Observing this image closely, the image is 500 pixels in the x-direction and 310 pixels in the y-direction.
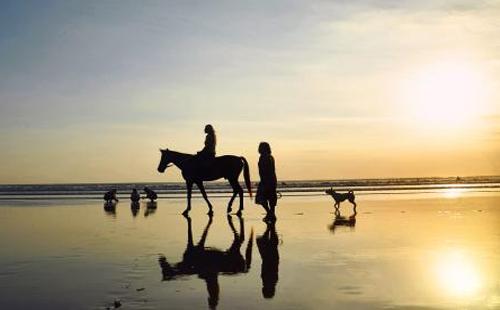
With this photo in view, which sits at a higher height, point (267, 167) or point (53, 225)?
point (267, 167)

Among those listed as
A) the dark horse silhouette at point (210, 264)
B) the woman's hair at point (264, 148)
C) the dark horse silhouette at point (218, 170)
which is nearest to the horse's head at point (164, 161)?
the dark horse silhouette at point (218, 170)

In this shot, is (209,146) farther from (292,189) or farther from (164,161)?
(292,189)

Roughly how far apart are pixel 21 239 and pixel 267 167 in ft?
28.8

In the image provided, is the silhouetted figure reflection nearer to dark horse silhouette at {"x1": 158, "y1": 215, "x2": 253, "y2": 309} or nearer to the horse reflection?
dark horse silhouette at {"x1": 158, "y1": 215, "x2": 253, "y2": 309}

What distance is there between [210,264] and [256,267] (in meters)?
0.90

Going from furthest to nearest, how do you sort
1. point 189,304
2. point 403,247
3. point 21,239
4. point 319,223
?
point 319,223 < point 21,239 < point 403,247 < point 189,304

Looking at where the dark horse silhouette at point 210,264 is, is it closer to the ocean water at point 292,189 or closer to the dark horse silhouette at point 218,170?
the dark horse silhouette at point 218,170

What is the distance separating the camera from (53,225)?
19500mm

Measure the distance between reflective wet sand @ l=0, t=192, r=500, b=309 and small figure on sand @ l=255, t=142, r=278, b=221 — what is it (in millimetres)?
2831

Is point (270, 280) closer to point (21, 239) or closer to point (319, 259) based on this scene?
point (319, 259)

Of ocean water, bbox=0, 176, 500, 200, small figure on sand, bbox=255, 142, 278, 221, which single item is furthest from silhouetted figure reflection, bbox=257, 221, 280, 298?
ocean water, bbox=0, 176, 500, 200

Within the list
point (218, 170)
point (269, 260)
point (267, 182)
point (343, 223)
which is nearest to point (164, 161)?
point (218, 170)

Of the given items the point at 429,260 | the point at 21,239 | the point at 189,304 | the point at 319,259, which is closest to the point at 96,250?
the point at 21,239

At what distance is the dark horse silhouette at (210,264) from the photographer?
28.9 ft
